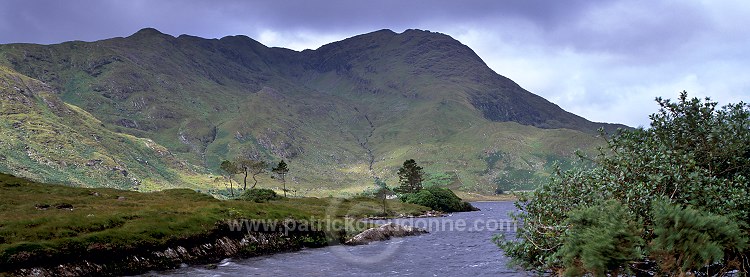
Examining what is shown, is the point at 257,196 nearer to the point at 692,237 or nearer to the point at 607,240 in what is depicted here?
the point at 607,240

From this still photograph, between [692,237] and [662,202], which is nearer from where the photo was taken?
[692,237]

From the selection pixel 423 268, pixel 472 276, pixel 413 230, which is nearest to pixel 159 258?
pixel 423 268

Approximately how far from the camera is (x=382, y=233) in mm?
87062

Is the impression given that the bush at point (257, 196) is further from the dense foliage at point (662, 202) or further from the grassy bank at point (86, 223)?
the dense foliage at point (662, 202)

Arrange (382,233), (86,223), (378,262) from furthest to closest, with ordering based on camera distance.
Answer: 1. (382,233)
2. (378,262)
3. (86,223)

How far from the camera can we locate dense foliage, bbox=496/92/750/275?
801 inches

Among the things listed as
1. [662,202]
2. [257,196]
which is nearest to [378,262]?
[662,202]

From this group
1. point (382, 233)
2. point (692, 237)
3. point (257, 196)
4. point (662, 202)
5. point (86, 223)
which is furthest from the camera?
point (257, 196)

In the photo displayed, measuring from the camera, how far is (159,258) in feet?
172

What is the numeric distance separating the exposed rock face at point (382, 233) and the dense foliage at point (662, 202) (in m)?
52.4

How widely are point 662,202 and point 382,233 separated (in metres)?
68.3

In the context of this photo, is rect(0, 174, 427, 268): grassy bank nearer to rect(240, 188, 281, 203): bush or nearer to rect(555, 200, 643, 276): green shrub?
rect(555, 200, 643, 276): green shrub

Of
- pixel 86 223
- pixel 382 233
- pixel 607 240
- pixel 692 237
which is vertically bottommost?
pixel 382 233

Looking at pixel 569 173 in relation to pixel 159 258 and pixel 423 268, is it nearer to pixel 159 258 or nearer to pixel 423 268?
pixel 423 268
